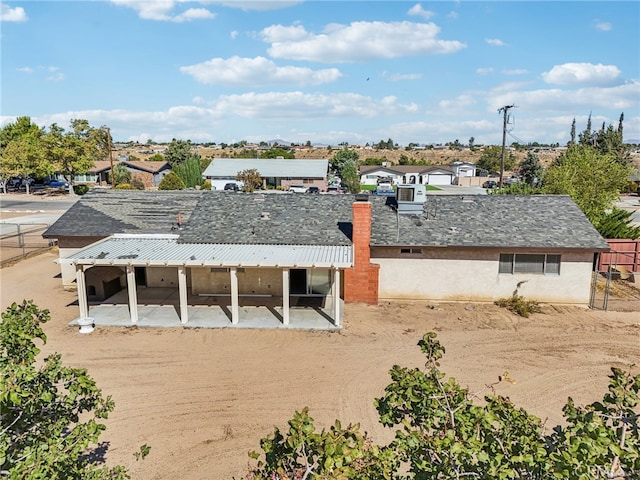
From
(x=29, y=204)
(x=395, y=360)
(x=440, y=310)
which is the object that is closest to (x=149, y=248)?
(x=395, y=360)

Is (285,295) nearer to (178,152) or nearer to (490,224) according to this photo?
(490,224)

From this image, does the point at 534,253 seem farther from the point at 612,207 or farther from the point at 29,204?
the point at 29,204

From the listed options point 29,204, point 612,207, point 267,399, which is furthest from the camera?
point 29,204

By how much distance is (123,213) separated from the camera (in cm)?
2281

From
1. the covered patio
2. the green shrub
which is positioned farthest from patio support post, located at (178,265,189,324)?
the green shrub

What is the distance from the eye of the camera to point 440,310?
19.1m

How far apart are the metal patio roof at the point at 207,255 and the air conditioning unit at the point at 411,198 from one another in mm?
4212

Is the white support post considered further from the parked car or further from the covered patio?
the parked car

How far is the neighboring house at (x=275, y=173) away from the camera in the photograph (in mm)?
67188

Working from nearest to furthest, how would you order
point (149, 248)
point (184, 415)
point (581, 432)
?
1. point (581, 432)
2. point (184, 415)
3. point (149, 248)

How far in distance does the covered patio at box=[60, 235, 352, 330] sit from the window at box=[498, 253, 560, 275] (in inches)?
274

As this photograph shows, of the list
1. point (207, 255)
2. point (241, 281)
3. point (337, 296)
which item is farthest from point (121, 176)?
point (337, 296)

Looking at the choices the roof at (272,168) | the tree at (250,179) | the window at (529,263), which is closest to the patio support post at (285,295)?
the window at (529,263)

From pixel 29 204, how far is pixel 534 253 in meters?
54.8
